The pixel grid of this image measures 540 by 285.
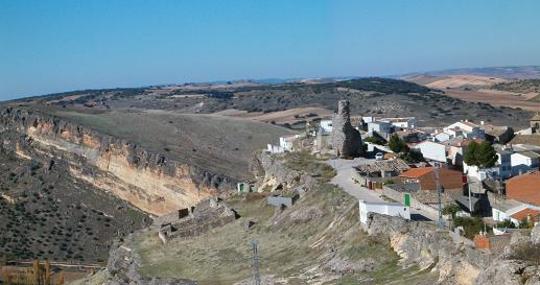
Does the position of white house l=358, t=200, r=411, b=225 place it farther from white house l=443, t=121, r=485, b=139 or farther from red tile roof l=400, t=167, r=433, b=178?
white house l=443, t=121, r=485, b=139

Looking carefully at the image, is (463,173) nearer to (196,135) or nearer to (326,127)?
(326,127)

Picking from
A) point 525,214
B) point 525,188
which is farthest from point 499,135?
point 525,214

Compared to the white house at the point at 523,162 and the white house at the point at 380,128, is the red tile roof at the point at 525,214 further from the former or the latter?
the white house at the point at 380,128

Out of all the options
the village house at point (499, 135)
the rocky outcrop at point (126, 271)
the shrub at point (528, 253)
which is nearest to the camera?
the shrub at point (528, 253)

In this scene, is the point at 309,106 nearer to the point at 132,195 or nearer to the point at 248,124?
the point at 248,124

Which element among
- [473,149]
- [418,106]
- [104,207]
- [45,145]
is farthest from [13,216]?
[418,106]

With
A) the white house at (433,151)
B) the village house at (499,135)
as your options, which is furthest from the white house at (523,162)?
the village house at (499,135)
